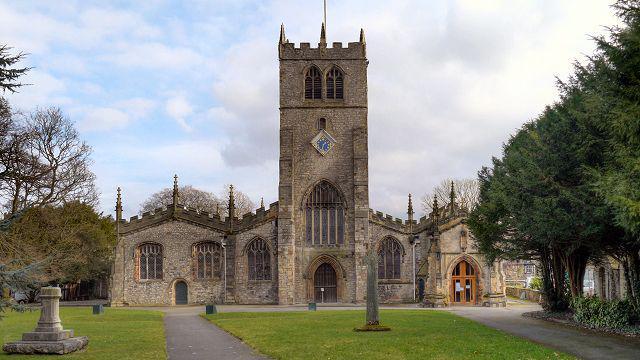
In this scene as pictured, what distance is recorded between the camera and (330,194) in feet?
149

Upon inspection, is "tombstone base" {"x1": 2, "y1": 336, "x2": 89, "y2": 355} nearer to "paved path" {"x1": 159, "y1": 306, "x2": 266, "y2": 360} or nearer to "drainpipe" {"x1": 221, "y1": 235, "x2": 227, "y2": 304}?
"paved path" {"x1": 159, "y1": 306, "x2": 266, "y2": 360}

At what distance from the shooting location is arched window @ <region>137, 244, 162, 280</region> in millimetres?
46156

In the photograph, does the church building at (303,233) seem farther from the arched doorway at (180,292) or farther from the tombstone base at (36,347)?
the tombstone base at (36,347)

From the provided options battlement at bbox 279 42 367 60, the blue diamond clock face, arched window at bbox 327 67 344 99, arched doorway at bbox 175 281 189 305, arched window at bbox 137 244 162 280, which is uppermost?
battlement at bbox 279 42 367 60

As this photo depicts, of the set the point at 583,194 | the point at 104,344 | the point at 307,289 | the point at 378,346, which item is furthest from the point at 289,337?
the point at 307,289

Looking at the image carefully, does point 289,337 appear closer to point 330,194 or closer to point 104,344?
point 104,344

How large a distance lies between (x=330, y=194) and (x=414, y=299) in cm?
900

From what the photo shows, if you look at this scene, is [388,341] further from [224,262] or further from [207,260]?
[207,260]

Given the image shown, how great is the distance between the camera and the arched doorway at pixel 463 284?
1704 inches

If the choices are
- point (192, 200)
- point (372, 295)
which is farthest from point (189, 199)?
point (372, 295)

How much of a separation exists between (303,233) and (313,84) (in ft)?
33.9

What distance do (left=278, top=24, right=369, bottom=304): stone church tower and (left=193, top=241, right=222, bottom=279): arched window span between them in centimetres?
496

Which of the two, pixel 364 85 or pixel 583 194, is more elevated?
pixel 364 85

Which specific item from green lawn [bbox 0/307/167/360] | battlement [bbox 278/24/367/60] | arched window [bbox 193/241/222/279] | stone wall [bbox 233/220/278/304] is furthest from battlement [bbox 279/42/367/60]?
green lawn [bbox 0/307/167/360]
